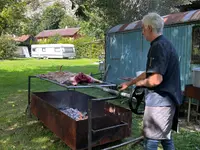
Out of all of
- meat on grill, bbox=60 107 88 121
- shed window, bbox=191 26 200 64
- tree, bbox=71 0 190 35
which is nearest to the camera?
meat on grill, bbox=60 107 88 121

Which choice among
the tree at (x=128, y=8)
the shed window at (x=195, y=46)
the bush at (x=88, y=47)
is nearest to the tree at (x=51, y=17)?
the bush at (x=88, y=47)

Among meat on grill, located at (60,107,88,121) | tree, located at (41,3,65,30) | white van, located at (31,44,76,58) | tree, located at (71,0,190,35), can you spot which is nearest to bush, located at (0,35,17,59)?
white van, located at (31,44,76,58)

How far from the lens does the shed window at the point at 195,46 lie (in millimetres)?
5055

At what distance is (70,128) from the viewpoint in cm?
308

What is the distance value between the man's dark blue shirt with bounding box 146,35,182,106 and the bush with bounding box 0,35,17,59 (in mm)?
26416

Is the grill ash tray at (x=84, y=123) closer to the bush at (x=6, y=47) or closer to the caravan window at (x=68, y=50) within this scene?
the bush at (x=6, y=47)

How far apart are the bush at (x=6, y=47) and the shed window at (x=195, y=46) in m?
24.6

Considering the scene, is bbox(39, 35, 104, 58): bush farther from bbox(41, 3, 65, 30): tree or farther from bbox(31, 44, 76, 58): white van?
bbox(41, 3, 65, 30): tree

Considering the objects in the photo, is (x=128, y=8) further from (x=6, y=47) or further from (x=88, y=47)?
(x=6, y=47)

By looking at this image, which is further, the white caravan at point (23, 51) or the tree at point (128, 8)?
the white caravan at point (23, 51)

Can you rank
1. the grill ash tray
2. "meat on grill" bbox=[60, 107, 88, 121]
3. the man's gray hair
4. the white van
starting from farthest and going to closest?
the white van → "meat on grill" bbox=[60, 107, 88, 121] → the grill ash tray → the man's gray hair

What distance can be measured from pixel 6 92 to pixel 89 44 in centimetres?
2050

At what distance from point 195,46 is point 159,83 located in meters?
3.52

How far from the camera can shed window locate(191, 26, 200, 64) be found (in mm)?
5055
